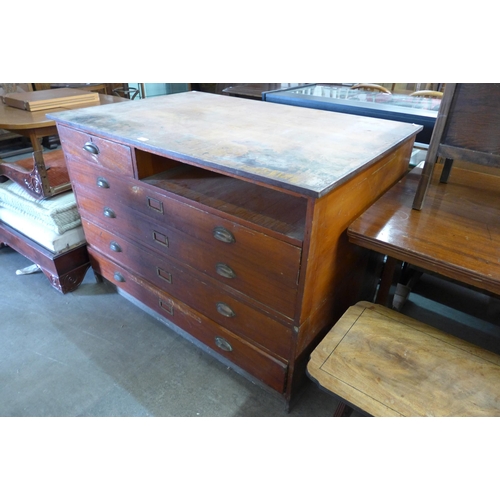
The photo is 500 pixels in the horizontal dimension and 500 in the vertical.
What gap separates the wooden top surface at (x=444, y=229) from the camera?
0.95 m

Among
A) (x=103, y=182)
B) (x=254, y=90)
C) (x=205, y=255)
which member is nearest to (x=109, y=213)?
(x=103, y=182)

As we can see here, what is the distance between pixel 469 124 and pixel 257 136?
0.60 meters

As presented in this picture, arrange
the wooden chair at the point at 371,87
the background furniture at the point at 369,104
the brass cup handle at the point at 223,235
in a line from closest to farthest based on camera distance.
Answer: the brass cup handle at the point at 223,235 → the background furniture at the point at 369,104 → the wooden chair at the point at 371,87

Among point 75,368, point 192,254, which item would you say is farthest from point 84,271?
point 192,254

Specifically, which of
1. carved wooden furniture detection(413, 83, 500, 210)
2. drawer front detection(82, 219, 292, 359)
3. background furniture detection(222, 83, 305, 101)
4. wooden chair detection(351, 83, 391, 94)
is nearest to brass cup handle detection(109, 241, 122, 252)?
drawer front detection(82, 219, 292, 359)

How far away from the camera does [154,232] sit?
1376mm

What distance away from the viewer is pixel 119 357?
157 cm

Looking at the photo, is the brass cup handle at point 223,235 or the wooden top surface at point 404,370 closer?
the wooden top surface at point 404,370

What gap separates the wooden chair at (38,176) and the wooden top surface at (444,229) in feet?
4.44

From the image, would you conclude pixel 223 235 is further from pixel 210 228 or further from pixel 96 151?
pixel 96 151

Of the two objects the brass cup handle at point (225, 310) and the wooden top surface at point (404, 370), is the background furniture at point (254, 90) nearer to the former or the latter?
the brass cup handle at point (225, 310)

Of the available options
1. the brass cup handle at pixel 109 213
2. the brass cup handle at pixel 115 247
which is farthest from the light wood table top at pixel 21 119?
the brass cup handle at pixel 115 247

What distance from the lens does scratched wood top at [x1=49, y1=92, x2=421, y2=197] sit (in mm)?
950

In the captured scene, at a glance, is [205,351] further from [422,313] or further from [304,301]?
[422,313]
